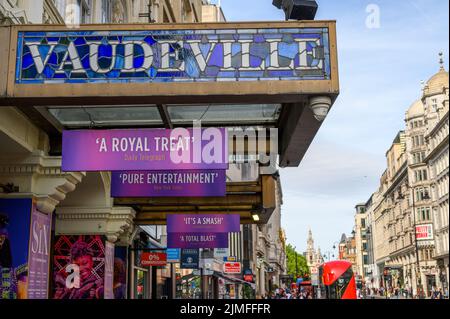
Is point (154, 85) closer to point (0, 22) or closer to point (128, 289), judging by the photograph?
point (0, 22)

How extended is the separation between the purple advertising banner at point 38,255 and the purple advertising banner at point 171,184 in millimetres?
1583

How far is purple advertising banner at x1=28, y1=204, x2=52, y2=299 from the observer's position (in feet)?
30.4

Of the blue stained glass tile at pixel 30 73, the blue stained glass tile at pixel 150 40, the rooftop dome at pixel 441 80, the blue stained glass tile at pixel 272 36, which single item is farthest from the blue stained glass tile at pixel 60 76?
the rooftop dome at pixel 441 80

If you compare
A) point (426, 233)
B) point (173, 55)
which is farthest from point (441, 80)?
point (426, 233)

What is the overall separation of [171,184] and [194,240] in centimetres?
404

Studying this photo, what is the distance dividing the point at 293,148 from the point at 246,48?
2.33 m

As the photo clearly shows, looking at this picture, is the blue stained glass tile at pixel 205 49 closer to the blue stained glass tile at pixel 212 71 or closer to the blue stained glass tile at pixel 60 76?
the blue stained glass tile at pixel 212 71

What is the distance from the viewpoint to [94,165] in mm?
7180

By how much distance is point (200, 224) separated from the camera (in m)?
13.7

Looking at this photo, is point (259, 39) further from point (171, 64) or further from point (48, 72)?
point (48, 72)

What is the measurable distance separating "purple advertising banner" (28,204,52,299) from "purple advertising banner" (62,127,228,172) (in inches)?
100

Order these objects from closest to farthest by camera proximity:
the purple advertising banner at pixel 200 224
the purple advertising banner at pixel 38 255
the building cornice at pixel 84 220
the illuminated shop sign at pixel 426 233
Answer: the purple advertising banner at pixel 38 255, the building cornice at pixel 84 220, the purple advertising banner at pixel 200 224, the illuminated shop sign at pixel 426 233

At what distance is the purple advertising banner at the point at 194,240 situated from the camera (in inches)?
550

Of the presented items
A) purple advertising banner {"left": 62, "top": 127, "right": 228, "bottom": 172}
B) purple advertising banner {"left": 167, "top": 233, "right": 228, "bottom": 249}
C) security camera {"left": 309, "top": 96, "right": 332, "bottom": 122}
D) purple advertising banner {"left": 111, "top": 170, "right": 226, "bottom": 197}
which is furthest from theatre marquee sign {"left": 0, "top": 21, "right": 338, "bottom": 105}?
purple advertising banner {"left": 167, "top": 233, "right": 228, "bottom": 249}
